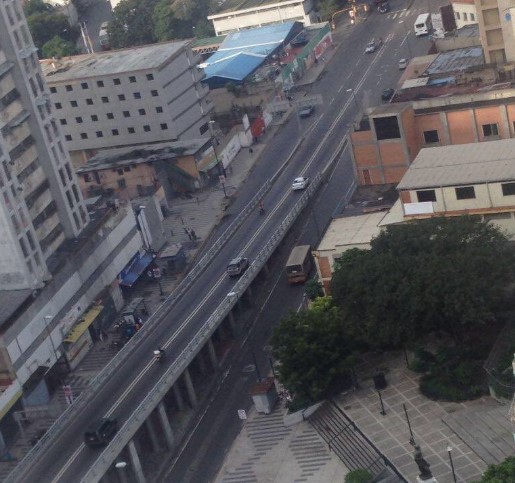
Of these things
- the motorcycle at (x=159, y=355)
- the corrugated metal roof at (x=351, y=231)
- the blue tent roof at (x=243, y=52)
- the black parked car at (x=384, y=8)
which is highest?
the blue tent roof at (x=243, y=52)

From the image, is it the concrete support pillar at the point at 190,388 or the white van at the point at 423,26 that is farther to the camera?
the white van at the point at 423,26

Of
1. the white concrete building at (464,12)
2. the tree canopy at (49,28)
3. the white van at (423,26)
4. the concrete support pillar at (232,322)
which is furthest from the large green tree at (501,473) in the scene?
the tree canopy at (49,28)

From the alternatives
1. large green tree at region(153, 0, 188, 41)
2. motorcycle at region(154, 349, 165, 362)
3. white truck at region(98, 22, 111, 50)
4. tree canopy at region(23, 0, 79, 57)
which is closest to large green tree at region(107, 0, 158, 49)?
large green tree at region(153, 0, 188, 41)

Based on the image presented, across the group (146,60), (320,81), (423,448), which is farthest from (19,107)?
(320,81)

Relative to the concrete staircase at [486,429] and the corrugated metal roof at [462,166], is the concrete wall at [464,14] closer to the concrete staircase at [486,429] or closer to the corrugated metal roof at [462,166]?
the corrugated metal roof at [462,166]

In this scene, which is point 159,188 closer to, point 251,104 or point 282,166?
point 282,166
